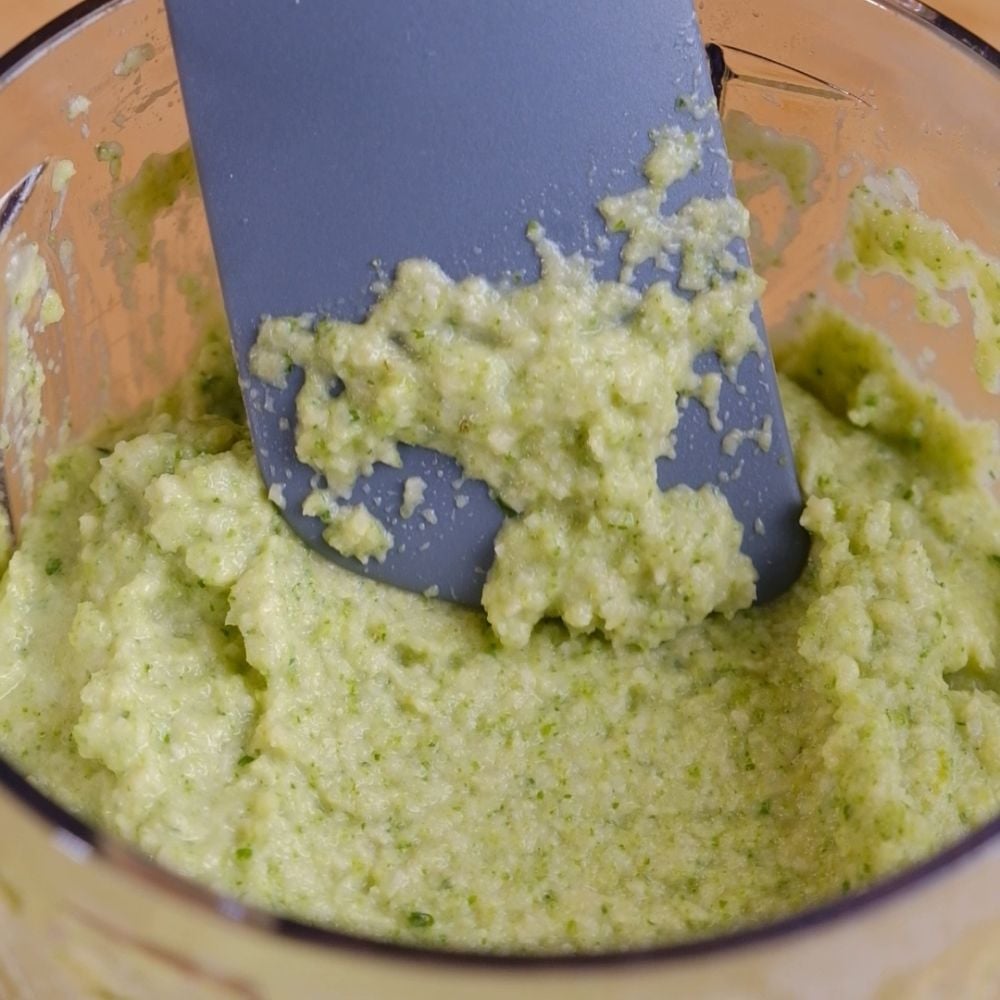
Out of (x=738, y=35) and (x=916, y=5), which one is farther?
(x=738, y=35)

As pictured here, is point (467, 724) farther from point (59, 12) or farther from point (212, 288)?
point (59, 12)

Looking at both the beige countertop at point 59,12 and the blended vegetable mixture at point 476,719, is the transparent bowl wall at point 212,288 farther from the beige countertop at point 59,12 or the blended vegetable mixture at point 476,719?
the beige countertop at point 59,12

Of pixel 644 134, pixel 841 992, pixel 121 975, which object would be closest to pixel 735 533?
pixel 644 134

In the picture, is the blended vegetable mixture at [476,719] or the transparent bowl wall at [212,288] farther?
the blended vegetable mixture at [476,719]

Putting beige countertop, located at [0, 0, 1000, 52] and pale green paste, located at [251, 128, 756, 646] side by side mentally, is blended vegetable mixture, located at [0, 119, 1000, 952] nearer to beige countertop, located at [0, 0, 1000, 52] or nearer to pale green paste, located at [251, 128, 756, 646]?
pale green paste, located at [251, 128, 756, 646]

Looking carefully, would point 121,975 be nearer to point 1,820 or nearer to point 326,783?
point 1,820

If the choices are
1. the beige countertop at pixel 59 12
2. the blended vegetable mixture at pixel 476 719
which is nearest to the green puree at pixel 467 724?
the blended vegetable mixture at pixel 476 719

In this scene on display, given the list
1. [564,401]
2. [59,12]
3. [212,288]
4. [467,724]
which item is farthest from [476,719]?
[59,12]

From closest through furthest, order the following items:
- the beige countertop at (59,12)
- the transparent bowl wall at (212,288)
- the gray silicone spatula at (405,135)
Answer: the transparent bowl wall at (212,288) < the gray silicone spatula at (405,135) < the beige countertop at (59,12)
